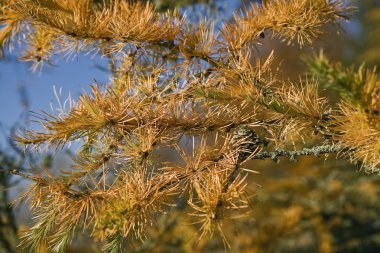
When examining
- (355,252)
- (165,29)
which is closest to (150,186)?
(165,29)

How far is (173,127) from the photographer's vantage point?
1047mm

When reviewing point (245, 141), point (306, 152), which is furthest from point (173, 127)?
point (306, 152)

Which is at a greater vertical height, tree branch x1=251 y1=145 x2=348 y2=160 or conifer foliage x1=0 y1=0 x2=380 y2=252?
conifer foliage x1=0 y1=0 x2=380 y2=252

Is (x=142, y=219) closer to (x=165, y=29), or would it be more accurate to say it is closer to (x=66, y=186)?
(x=66, y=186)

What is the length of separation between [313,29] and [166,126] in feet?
1.78

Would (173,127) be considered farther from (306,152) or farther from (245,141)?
(306,152)

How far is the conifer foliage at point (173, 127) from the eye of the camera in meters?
0.95

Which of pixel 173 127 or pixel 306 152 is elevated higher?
pixel 173 127

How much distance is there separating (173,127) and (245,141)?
171 mm

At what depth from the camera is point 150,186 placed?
3.20ft

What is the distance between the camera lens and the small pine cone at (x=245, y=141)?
105 centimetres

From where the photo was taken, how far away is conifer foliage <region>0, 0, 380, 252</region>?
949 mm

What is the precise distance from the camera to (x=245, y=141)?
1.05 meters

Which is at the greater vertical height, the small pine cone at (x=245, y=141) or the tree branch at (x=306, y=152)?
the small pine cone at (x=245, y=141)
